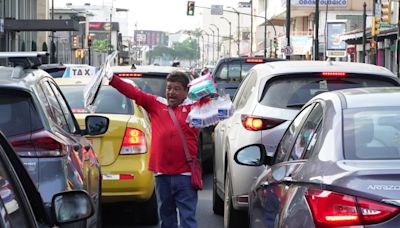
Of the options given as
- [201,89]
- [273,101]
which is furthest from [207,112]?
[273,101]

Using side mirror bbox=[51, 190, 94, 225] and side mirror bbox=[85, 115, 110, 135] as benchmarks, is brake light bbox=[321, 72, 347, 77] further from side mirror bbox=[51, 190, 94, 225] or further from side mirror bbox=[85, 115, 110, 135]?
side mirror bbox=[51, 190, 94, 225]

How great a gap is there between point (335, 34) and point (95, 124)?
223ft

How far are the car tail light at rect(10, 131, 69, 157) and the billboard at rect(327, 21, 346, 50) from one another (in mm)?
66304

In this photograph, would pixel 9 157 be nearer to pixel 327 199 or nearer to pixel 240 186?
pixel 327 199

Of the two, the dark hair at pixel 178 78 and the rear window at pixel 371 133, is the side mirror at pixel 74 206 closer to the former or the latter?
the rear window at pixel 371 133

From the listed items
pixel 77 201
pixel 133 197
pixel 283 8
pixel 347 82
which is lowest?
pixel 133 197

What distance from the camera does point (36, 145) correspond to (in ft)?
15.2

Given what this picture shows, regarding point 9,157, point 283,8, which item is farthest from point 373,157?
point 283,8

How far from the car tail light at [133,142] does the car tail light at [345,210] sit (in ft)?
14.2

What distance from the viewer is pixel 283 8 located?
86750mm

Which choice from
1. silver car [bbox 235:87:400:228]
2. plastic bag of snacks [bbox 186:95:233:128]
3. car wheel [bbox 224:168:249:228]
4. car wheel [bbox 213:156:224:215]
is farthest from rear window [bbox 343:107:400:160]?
car wheel [bbox 213:156:224:215]

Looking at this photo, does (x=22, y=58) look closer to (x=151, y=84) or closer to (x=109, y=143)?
(x=109, y=143)

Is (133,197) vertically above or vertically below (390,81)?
below

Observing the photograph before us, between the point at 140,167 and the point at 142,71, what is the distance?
3445 mm
